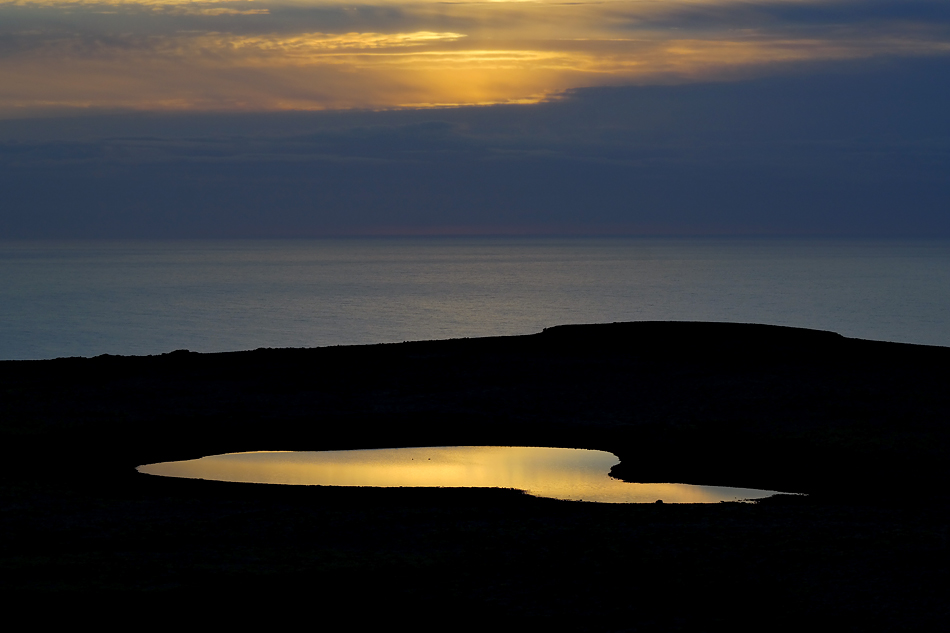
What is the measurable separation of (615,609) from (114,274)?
193 meters

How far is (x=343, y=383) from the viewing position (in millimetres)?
27719

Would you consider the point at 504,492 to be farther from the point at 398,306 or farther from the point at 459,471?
the point at 398,306

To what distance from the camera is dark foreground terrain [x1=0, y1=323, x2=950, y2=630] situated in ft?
36.3

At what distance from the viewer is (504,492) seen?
17062mm

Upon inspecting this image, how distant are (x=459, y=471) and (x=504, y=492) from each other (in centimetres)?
232

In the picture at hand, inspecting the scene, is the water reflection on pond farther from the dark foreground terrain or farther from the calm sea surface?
the calm sea surface

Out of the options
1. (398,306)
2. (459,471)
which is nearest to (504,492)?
(459,471)

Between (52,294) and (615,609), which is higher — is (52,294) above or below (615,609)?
above

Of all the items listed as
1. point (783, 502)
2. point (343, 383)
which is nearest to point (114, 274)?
point (343, 383)

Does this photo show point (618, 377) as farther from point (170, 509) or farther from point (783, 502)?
point (170, 509)

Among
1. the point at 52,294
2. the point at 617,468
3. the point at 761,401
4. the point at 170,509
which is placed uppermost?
the point at 52,294

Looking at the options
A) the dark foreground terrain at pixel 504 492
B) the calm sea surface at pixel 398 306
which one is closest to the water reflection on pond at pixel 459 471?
the dark foreground terrain at pixel 504 492

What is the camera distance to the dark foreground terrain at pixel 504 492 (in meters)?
11.1

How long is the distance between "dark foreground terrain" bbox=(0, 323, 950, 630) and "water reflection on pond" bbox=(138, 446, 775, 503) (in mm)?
686
